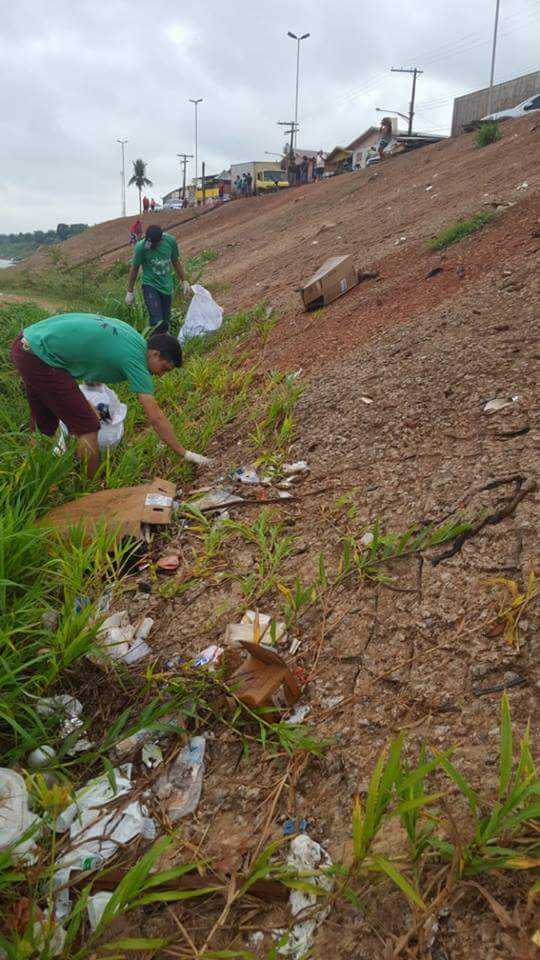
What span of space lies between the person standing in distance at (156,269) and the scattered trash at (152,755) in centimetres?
418

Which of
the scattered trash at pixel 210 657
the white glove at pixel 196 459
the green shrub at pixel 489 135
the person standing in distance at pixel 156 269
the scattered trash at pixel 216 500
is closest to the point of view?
the scattered trash at pixel 210 657

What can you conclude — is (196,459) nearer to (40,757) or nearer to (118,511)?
(118,511)

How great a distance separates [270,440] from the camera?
333 centimetres

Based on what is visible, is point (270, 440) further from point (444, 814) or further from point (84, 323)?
point (444, 814)

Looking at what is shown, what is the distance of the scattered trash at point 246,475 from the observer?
9.67 ft

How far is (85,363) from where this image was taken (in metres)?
2.82

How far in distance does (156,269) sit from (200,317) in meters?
0.61

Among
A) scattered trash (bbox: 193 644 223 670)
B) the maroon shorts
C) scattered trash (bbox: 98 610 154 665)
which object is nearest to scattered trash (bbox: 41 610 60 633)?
scattered trash (bbox: 98 610 154 665)

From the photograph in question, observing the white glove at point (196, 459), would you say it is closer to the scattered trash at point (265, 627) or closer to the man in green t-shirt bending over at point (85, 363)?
the man in green t-shirt bending over at point (85, 363)

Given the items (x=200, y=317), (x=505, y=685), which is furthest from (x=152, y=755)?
(x=200, y=317)

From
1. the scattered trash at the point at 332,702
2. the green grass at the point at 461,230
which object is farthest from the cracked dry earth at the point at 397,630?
the green grass at the point at 461,230

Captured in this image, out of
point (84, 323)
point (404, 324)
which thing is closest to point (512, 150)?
point (404, 324)

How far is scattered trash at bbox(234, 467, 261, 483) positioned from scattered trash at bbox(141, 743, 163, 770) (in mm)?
1505

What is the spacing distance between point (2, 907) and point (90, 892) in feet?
0.61
